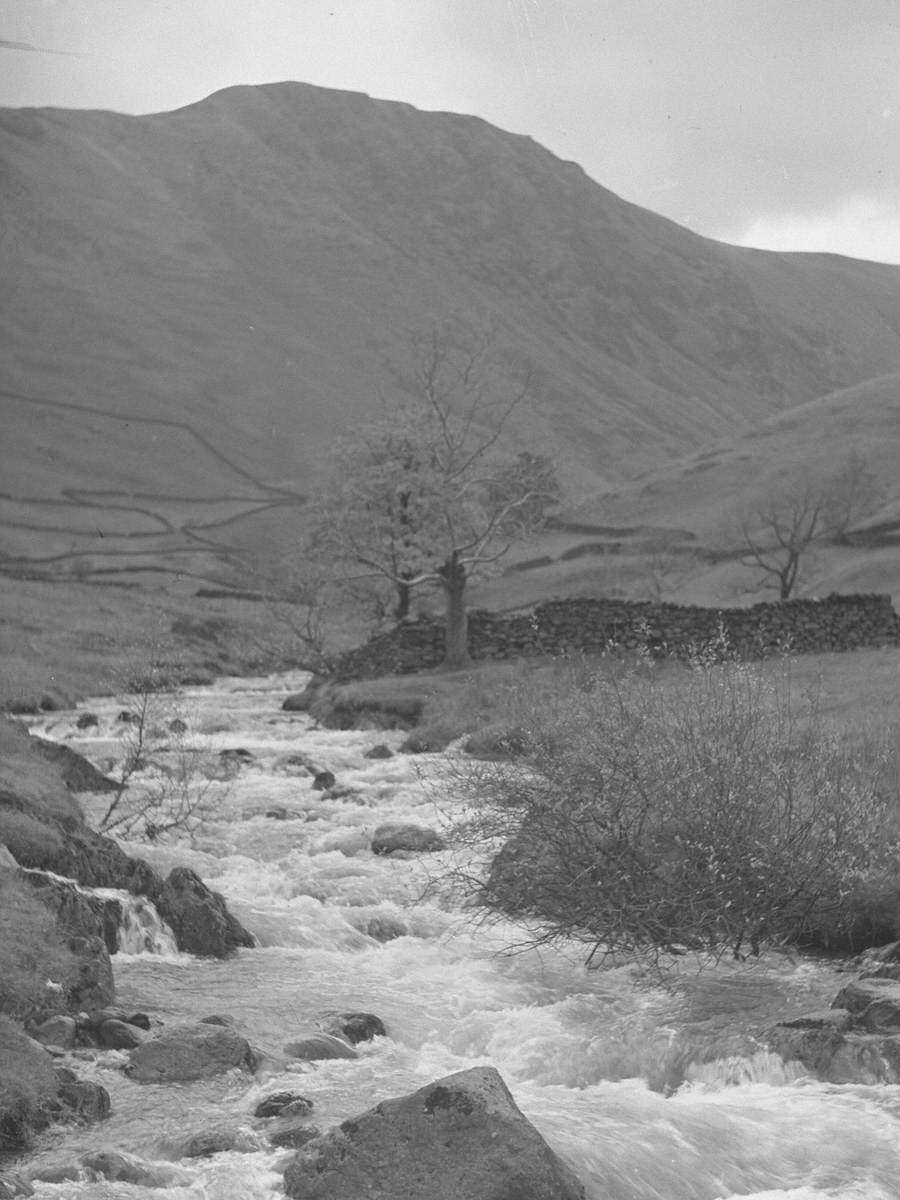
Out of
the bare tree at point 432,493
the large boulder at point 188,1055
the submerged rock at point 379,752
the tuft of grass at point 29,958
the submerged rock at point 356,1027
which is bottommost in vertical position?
the submerged rock at point 379,752

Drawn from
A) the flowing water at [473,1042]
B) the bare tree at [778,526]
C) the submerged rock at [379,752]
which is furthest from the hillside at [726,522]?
Result: the flowing water at [473,1042]

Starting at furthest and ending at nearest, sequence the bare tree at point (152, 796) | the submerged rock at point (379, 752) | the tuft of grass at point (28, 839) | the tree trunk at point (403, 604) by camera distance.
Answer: the tree trunk at point (403, 604) < the submerged rock at point (379, 752) < the bare tree at point (152, 796) < the tuft of grass at point (28, 839)

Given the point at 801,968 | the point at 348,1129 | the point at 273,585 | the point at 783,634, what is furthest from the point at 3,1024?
the point at 273,585

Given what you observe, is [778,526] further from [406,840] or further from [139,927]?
[139,927]

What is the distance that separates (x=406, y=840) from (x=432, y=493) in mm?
34789

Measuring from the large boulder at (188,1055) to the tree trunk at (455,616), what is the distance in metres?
33.2

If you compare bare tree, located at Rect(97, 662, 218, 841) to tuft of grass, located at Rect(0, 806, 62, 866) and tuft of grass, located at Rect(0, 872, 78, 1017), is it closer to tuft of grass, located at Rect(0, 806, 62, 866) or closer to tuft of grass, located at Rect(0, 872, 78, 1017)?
tuft of grass, located at Rect(0, 806, 62, 866)

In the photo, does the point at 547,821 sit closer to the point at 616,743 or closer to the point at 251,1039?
the point at 616,743

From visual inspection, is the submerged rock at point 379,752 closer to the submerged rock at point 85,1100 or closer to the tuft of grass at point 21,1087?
the tuft of grass at point 21,1087

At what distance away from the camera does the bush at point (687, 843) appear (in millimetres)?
14203

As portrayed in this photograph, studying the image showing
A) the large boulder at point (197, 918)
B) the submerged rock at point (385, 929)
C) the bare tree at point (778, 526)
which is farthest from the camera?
the bare tree at point (778, 526)

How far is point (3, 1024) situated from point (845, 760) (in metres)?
9.98

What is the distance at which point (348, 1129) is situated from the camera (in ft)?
30.5

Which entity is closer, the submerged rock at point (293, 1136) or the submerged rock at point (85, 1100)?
the submerged rock at point (293, 1136)
